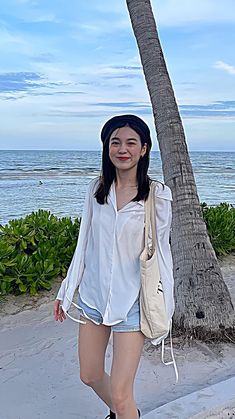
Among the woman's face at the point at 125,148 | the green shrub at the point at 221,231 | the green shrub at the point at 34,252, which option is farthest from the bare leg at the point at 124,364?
the green shrub at the point at 221,231

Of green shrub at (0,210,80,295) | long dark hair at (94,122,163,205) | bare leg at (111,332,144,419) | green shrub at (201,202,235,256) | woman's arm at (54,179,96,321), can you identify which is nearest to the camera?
bare leg at (111,332,144,419)

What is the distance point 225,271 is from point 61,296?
5023 mm

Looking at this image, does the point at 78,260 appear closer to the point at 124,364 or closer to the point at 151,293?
the point at 151,293

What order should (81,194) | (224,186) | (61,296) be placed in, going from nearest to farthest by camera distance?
(61,296) < (81,194) < (224,186)

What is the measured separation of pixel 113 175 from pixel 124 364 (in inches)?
40.1

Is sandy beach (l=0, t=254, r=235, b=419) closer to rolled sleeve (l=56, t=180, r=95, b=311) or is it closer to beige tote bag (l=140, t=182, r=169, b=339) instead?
beige tote bag (l=140, t=182, r=169, b=339)

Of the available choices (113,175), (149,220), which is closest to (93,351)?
(149,220)

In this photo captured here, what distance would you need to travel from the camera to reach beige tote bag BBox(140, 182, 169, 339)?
9.33 feet

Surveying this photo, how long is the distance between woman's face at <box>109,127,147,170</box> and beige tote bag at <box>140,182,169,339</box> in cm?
26

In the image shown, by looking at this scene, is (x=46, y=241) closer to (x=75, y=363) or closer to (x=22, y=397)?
(x=75, y=363)

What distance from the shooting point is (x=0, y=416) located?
384 centimetres

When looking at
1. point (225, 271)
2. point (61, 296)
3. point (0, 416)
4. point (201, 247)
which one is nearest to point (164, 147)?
point (201, 247)

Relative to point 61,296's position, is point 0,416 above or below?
below

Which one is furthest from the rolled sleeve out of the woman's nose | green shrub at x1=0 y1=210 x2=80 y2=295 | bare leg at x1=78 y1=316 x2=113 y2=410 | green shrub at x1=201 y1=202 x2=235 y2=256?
green shrub at x1=201 y1=202 x2=235 y2=256
